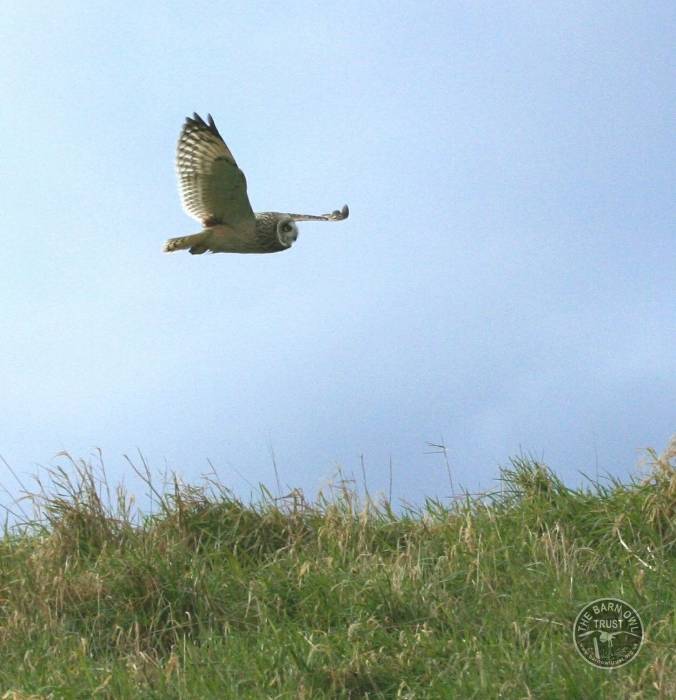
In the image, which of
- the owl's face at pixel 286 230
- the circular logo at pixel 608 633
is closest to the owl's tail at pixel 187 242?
the owl's face at pixel 286 230

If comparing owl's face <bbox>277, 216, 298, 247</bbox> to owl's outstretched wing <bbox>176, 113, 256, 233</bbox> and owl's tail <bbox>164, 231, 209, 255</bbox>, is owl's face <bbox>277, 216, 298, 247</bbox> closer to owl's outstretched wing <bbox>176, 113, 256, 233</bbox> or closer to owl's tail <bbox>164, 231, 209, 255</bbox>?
owl's outstretched wing <bbox>176, 113, 256, 233</bbox>

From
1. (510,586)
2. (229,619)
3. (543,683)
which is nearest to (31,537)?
(229,619)

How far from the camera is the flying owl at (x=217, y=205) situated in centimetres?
991

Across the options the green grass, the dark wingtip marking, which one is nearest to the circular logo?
the green grass

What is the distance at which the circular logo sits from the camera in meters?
4.74

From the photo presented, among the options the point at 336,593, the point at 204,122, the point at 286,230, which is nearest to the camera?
the point at 336,593

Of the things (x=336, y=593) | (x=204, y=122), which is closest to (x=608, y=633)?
(x=336, y=593)

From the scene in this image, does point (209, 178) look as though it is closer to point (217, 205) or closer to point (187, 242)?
point (217, 205)

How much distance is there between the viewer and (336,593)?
5.81m

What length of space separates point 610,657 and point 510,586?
1.09m

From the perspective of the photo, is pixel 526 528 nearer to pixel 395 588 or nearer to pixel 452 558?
pixel 452 558

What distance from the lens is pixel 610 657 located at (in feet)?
15.5

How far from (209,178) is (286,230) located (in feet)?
4.91

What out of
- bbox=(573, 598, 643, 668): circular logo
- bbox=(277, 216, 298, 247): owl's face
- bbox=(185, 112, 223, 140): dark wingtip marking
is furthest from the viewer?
bbox=(277, 216, 298, 247): owl's face
